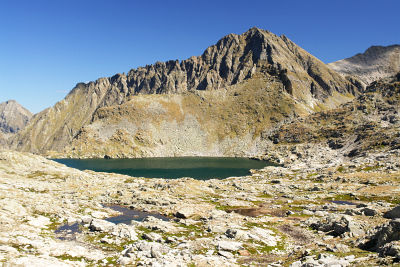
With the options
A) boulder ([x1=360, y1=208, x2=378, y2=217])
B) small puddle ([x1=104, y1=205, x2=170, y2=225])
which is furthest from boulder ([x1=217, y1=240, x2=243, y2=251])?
boulder ([x1=360, y1=208, x2=378, y2=217])

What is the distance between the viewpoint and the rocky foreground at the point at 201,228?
28203mm

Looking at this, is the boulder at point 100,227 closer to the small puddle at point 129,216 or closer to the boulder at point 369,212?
the small puddle at point 129,216

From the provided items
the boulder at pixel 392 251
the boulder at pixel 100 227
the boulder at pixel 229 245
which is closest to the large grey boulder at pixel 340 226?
the boulder at pixel 392 251

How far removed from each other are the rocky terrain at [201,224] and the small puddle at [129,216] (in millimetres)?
1048

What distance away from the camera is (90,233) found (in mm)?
39250

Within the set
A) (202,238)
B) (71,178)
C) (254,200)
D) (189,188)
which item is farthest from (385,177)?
(71,178)

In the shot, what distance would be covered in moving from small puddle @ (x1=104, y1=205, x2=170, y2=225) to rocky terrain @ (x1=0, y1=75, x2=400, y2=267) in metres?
1.05

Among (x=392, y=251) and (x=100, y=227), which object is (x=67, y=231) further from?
(x=392, y=251)

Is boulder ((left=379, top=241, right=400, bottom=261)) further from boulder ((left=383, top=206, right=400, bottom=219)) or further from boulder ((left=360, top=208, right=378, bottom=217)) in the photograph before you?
boulder ((left=360, top=208, right=378, bottom=217))

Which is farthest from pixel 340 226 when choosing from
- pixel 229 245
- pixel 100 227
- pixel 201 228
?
pixel 100 227

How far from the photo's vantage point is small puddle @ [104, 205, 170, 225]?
177 feet

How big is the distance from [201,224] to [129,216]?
19052 millimetres

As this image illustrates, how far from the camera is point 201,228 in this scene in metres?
45.5

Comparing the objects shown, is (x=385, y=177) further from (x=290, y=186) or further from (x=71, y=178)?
(x=71, y=178)
